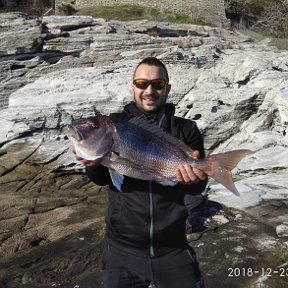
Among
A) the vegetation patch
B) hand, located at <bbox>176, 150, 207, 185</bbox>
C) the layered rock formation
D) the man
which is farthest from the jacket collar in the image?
the vegetation patch

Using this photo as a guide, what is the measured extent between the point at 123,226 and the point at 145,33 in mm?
11946

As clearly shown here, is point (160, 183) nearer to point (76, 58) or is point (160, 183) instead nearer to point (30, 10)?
point (76, 58)

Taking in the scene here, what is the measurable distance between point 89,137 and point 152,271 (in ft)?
3.35

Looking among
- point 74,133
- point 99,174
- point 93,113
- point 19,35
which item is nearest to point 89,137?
point 74,133

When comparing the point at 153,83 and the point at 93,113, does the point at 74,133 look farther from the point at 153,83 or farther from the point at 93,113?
the point at 93,113

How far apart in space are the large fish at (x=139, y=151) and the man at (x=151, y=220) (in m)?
0.22

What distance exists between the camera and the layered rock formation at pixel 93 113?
6.17 meters

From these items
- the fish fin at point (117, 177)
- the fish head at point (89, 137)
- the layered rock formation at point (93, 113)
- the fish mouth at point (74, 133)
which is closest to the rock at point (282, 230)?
the layered rock formation at point (93, 113)

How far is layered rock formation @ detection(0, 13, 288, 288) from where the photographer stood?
6172 millimetres

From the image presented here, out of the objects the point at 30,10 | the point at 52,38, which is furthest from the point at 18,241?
the point at 30,10

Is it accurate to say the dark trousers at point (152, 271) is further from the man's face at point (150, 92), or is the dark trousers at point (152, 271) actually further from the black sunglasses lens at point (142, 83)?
the black sunglasses lens at point (142, 83)

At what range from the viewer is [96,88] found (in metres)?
10.6

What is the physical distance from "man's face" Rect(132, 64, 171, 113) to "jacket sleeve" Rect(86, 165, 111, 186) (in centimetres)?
50

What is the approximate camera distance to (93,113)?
10281 millimetres
